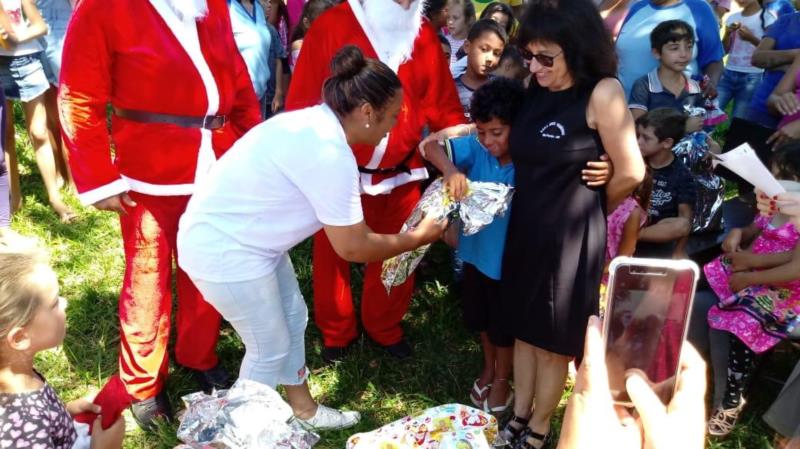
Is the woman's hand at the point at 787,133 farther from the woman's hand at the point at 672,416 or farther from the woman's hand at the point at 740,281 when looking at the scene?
the woman's hand at the point at 672,416

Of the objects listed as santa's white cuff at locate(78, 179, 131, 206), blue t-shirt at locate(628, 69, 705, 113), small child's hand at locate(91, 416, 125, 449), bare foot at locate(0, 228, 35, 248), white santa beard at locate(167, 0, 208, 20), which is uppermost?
white santa beard at locate(167, 0, 208, 20)

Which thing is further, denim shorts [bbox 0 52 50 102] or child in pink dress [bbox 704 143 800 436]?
denim shorts [bbox 0 52 50 102]

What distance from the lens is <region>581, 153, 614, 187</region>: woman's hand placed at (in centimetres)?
228

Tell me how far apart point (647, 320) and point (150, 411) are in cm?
213

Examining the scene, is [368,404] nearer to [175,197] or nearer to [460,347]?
[460,347]

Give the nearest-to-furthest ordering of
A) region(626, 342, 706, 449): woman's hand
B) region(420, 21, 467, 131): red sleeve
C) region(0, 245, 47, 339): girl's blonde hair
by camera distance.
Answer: region(626, 342, 706, 449): woman's hand → region(0, 245, 47, 339): girl's blonde hair → region(420, 21, 467, 131): red sleeve

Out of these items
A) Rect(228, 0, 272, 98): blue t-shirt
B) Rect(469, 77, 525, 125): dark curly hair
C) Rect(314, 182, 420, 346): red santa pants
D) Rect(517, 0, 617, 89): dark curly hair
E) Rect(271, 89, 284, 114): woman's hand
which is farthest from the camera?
Rect(271, 89, 284, 114): woman's hand

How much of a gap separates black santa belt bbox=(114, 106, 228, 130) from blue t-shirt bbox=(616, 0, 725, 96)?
8.22ft

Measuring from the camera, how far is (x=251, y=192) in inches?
87.6

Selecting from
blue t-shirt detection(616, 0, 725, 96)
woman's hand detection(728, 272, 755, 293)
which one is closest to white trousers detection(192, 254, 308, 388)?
woman's hand detection(728, 272, 755, 293)

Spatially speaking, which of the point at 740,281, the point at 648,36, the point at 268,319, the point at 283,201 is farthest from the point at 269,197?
the point at 648,36

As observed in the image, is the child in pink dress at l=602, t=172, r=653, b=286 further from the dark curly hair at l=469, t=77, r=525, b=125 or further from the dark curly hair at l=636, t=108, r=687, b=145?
the dark curly hair at l=469, t=77, r=525, b=125

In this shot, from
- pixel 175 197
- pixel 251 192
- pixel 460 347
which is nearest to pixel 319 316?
pixel 460 347

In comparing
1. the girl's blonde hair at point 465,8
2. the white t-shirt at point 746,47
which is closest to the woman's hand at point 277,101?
the girl's blonde hair at point 465,8
